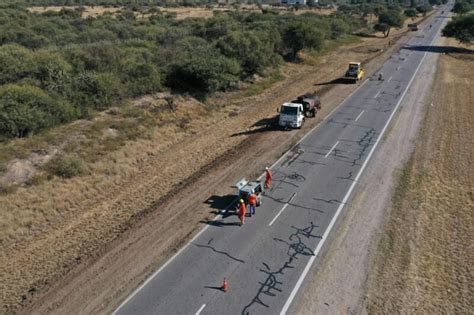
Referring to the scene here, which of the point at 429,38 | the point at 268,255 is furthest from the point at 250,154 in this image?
the point at 429,38

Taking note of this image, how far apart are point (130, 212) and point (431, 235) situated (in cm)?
1447

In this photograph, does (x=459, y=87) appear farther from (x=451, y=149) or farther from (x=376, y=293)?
(x=376, y=293)

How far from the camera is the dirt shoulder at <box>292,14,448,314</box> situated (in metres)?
14.6

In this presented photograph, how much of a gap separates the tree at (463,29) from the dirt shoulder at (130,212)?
2347 inches

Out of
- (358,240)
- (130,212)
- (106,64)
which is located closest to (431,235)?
(358,240)

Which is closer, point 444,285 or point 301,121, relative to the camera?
point 444,285

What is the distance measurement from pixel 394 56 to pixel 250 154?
50521 mm

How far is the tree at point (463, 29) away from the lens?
77.4 m

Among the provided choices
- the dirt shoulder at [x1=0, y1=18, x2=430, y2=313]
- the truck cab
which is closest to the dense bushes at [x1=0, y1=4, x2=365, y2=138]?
the dirt shoulder at [x1=0, y1=18, x2=430, y2=313]

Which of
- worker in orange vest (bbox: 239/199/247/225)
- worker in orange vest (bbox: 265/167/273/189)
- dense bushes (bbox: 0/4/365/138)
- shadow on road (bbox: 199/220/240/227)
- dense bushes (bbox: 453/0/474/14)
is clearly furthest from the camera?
dense bushes (bbox: 453/0/474/14)

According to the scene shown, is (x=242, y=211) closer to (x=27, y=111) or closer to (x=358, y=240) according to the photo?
(x=358, y=240)

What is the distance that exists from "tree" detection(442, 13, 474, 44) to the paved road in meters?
61.8

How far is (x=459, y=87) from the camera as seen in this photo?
47531 millimetres

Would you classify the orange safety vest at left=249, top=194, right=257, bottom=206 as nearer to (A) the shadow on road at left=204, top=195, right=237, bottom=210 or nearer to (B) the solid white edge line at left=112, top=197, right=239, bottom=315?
(B) the solid white edge line at left=112, top=197, right=239, bottom=315
